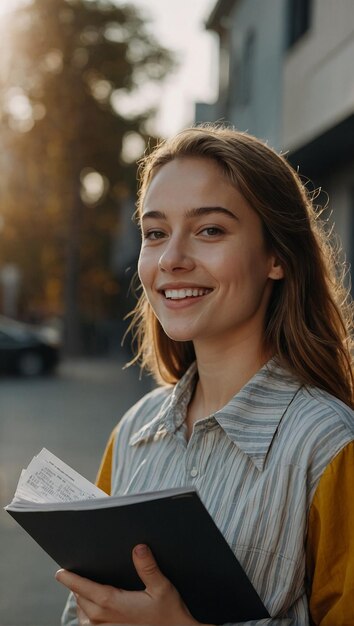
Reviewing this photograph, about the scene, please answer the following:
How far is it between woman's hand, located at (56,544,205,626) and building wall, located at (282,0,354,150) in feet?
Result: 18.5

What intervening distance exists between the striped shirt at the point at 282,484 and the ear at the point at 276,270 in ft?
0.74

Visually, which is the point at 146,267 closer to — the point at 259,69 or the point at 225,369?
the point at 225,369

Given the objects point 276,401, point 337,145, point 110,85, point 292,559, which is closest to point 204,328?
point 276,401

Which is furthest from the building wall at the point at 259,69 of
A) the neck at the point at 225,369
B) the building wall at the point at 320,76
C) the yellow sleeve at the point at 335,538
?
the yellow sleeve at the point at 335,538

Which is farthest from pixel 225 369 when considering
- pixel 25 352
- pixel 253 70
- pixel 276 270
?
pixel 25 352

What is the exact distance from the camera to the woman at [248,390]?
6.53 feet

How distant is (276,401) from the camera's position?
85.6 inches

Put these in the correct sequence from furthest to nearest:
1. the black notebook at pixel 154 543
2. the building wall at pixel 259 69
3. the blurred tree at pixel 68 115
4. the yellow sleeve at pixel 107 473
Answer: the blurred tree at pixel 68 115 < the building wall at pixel 259 69 < the yellow sleeve at pixel 107 473 < the black notebook at pixel 154 543

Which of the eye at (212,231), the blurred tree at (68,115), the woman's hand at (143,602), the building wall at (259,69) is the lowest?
the woman's hand at (143,602)

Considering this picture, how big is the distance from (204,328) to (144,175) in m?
0.56

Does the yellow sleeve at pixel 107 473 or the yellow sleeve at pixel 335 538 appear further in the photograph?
the yellow sleeve at pixel 107 473

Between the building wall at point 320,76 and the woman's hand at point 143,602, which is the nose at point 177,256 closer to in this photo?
the woman's hand at point 143,602

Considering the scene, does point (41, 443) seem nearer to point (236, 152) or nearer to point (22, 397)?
point (22, 397)

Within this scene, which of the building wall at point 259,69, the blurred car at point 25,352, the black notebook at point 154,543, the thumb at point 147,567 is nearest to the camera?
the black notebook at point 154,543
